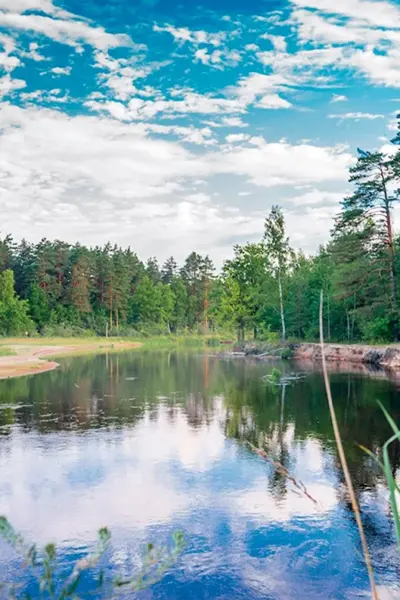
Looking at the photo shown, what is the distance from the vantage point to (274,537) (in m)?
8.38

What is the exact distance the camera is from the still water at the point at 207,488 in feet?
24.1

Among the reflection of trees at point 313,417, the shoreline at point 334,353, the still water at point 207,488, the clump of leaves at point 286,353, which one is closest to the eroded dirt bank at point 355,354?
the shoreline at point 334,353

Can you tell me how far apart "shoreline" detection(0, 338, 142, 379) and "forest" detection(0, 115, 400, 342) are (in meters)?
5.60

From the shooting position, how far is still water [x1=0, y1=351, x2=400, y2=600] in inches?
289

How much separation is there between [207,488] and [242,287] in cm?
4935

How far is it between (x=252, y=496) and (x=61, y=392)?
16.0 m

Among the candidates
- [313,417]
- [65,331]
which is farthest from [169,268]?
[313,417]

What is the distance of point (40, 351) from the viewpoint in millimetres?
54688

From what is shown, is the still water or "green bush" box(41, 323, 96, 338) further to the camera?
"green bush" box(41, 323, 96, 338)

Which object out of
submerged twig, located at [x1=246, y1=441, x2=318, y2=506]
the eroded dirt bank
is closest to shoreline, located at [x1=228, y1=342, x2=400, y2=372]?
the eroded dirt bank

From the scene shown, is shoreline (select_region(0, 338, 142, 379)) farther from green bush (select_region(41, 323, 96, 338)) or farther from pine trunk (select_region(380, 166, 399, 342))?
pine trunk (select_region(380, 166, 399, 342))

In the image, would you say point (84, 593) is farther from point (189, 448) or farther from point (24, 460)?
point (189, 448)

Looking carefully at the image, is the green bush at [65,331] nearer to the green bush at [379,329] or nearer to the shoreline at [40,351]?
the shoreline at [40,351]

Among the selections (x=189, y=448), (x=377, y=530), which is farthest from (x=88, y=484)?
(x=377, y=530)
